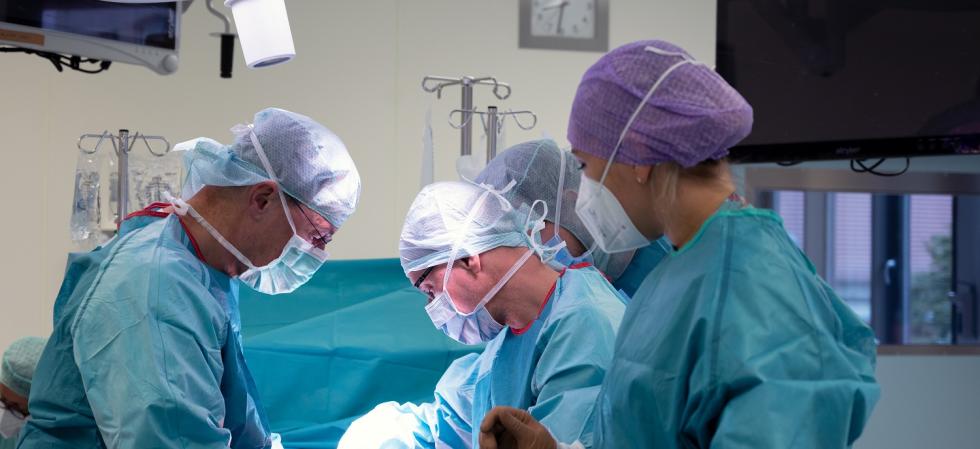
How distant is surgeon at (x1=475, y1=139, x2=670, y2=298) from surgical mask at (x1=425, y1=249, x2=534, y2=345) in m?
0.21

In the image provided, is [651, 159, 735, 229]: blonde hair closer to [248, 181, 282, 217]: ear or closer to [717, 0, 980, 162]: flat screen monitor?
[248, 181, 282, 217]: ear

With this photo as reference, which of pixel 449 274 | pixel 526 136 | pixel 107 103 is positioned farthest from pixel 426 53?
pixel 449 274

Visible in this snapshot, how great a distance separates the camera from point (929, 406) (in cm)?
388

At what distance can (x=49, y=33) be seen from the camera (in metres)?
2.66

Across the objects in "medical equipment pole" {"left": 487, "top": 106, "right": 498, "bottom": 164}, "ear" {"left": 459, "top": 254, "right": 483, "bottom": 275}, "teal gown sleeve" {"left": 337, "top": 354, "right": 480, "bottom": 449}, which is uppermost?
"medical equipment pole" {"left": 487, "top": 106, "right": 498, "bottom": 164}

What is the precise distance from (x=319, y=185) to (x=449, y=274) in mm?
336

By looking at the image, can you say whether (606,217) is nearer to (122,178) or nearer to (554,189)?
(554,189)

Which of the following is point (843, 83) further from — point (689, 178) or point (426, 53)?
point (426, 53)

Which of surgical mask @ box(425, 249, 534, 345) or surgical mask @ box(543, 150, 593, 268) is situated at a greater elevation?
surgical mask @ box(543, 150, 593, 268)

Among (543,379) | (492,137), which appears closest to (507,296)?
(543,379)

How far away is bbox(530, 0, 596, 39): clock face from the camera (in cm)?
431

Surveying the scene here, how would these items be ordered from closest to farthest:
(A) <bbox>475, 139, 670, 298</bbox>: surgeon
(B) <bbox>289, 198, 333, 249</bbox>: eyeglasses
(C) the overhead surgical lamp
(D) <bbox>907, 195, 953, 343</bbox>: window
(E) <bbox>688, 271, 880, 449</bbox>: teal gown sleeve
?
(E) <bbox>688, 271, 880, 449</bbox>: teal gown sleeve → (C) the overhead surgical lamp → (B) <bbox>289, 198, 333, 249</bbox>: eyeglasses → (A) <bbox>475, 139, 670, 298</bbox>: surgeon → (D) <bbox>907, 195, 953, 343</bbox>: window

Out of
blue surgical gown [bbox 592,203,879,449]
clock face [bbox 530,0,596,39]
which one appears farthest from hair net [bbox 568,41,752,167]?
clock face [bbox 530,0,596,39]

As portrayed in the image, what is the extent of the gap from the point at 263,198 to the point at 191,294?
0.29 m
